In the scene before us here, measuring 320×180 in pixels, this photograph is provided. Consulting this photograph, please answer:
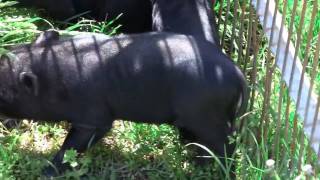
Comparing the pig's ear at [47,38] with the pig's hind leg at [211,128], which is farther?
the pig's ear at [47,38]

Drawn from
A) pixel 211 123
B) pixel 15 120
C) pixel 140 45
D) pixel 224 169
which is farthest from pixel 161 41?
pixel 15 120

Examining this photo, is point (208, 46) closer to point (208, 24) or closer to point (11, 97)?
point (208, 24)

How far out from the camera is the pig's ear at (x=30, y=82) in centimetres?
361

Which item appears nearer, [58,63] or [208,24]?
[58,63]

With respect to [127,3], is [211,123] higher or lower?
lower

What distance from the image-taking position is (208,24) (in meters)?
4.20

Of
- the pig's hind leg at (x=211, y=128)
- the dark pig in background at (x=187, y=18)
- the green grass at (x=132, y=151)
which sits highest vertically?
the dark pig in background at (x=187, y=18)

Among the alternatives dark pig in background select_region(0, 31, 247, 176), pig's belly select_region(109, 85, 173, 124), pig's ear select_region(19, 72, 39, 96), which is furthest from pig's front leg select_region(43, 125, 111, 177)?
pig's ear select_region(19, 72, 39, 96)

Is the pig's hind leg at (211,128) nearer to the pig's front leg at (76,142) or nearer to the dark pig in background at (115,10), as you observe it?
the pig's front leg at (76,142)

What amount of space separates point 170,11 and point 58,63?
2.99ft

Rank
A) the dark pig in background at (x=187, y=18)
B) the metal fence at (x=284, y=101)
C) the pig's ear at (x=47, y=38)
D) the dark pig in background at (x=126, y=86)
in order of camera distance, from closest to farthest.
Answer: the metal fence at (x=284, y=101) → the dark pig in background at (x=126, y=86) → the pig's ear at (x=47, y=38) → the dark pig in background at (x=187, y=18)

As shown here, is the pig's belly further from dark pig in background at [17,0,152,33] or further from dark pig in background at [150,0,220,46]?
dark pig in background at [17,0,152,33]

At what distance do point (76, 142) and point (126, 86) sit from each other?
406 millimetres

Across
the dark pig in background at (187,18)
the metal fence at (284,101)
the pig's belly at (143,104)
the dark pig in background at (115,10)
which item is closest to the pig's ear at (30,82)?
the pig's belly at (143,104)
